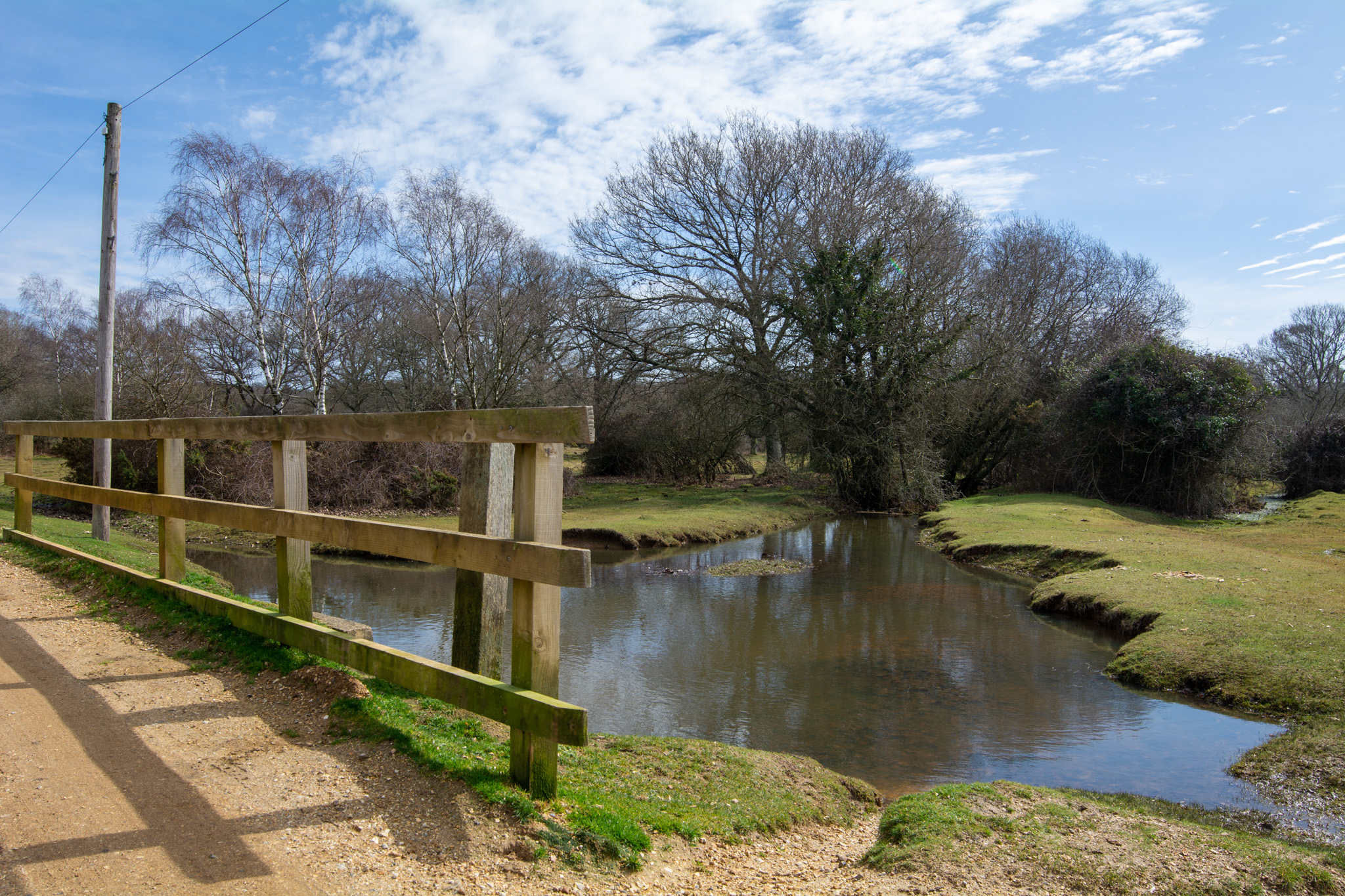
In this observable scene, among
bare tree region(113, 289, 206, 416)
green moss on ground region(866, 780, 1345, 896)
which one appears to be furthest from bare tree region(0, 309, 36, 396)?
green moss on ground region(866, 780, 1345, 896)

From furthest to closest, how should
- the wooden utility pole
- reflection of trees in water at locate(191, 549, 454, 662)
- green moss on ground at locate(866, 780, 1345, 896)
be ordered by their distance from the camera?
the wooden utility pole < reflection of trees in water at locate(191, 549, 454, 662) < green moss on ground at locate(866, 780, 1345, 896)

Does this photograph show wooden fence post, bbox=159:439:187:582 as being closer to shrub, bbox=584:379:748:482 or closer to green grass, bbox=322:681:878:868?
green grass, bbox=322:681:878:868

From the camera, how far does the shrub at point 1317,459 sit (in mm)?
29297

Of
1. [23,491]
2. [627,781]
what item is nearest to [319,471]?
[23,491]

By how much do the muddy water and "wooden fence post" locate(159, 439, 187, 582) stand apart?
313cm

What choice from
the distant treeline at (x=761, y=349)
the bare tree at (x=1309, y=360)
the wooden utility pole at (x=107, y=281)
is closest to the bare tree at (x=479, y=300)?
the distant treeline at (x=761, y=349)

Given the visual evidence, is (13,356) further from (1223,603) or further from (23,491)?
(1223,603)

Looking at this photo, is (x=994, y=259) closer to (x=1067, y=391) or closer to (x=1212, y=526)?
(x=1067, y=391)

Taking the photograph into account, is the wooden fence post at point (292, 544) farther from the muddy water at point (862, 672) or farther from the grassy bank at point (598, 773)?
the muddy water at point (862, 672)

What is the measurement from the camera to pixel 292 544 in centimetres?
511

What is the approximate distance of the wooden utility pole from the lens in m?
12.6

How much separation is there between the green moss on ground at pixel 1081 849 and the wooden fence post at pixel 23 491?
10.2m

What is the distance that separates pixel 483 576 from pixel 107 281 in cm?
1205

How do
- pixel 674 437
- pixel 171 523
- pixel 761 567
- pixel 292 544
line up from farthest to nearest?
pixel 674 437 → pixel 761 567 → pixel 171 523 → pixel 292 544
